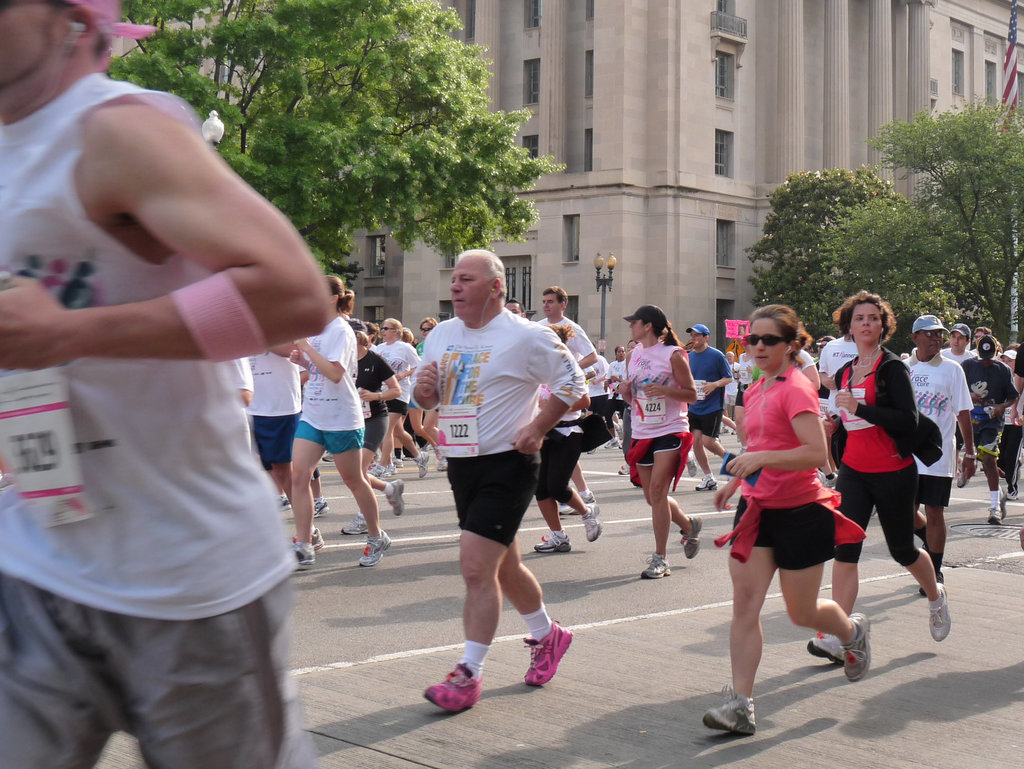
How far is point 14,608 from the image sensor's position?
1.97 m

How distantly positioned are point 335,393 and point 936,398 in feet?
14.8

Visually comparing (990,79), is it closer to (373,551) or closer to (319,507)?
(319,507)

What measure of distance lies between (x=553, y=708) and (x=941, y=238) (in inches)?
1771

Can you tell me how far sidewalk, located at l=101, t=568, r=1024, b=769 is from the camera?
4887mm

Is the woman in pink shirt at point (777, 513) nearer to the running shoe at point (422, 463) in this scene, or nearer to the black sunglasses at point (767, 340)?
the black sunglasses at point (767, 340)

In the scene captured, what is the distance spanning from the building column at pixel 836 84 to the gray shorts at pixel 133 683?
5899cm

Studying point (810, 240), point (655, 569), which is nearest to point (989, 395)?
point (655, 569)

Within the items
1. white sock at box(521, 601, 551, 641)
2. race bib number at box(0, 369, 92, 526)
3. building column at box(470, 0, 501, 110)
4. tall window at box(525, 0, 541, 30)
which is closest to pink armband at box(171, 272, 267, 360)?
race bib number at box(0, 369, 92, 526)

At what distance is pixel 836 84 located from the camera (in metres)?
58.4

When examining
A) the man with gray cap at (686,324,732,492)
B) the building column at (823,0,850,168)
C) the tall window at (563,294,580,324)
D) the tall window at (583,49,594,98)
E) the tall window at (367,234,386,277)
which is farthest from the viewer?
the tall window at (367,234,386,277)

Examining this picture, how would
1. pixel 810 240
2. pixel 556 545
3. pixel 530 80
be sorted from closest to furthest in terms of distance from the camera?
1. pixel 556 545
2. pixel 810 240
3. pixel 530 80

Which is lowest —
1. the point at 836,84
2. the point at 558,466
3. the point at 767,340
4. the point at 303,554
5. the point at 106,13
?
the point at 303,554

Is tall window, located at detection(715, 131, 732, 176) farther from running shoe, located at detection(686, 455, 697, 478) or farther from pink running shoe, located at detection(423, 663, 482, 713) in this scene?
pink running shoe, located at detection(423, 663, 482, 713)

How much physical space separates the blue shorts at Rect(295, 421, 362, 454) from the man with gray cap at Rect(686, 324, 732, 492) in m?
7.56
